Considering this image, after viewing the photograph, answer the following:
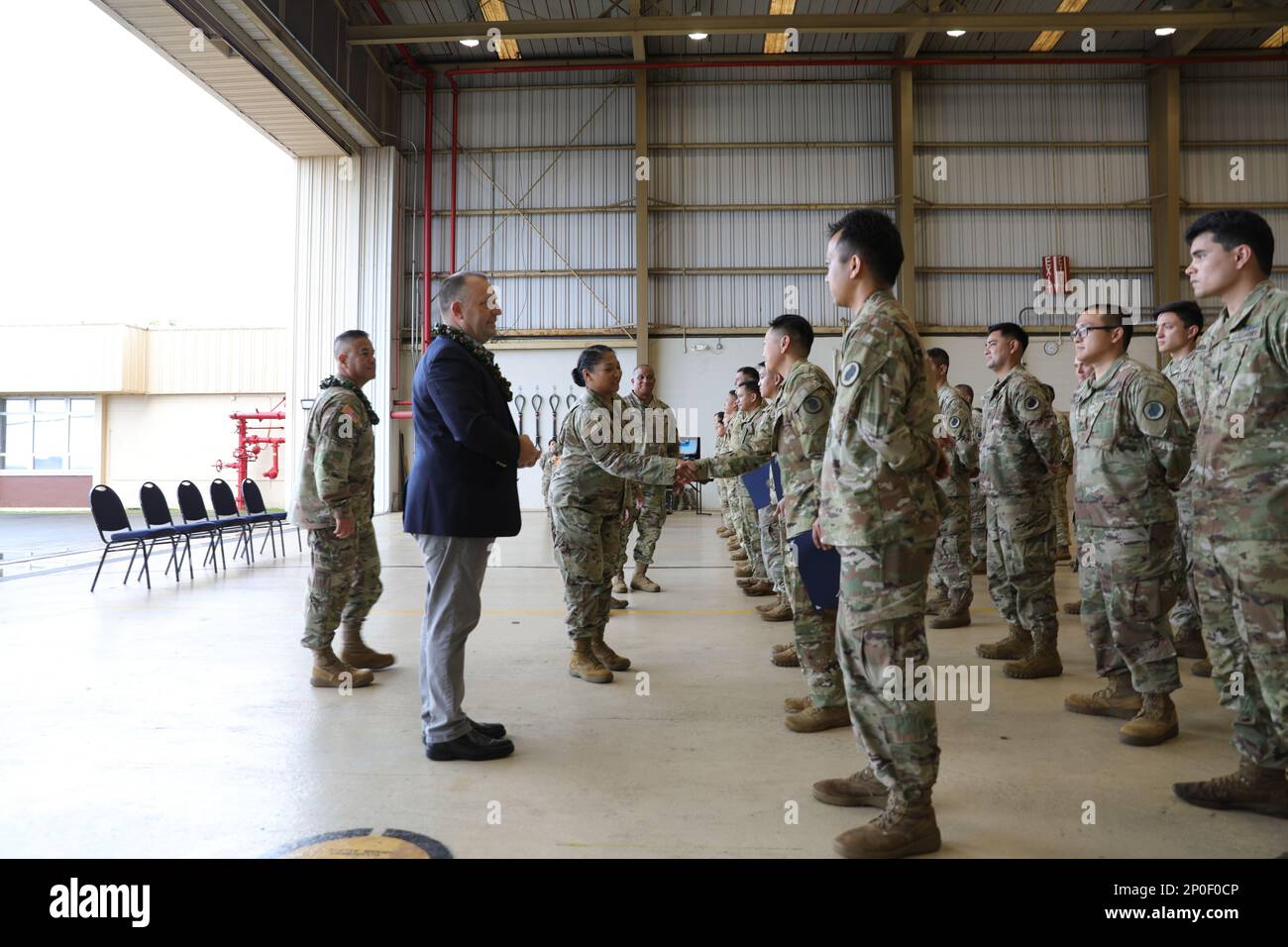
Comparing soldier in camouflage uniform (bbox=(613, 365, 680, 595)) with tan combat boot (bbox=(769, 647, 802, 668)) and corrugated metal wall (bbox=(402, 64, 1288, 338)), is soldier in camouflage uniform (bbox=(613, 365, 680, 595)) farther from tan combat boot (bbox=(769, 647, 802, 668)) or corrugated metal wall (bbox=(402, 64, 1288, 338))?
corrugated metal wall (bbox=(402, 64, 1288, 338))

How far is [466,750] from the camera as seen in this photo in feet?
9.27

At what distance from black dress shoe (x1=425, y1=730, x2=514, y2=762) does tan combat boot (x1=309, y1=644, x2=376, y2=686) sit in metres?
1.12

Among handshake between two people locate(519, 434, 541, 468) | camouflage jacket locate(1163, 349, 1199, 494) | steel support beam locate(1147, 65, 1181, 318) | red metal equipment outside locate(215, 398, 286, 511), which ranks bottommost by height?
handshake between two people locate(519, 434, 541, 468)

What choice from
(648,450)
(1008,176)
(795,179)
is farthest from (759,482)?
(1008,176)

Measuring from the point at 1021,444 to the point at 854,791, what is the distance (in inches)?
87.2

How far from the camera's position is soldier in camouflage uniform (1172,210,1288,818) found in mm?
2164

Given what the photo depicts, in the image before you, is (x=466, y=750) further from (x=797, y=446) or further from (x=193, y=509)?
(x=193, y=509)

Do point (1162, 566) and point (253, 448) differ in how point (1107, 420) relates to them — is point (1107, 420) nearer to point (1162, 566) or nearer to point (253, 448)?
point (1162, 566)

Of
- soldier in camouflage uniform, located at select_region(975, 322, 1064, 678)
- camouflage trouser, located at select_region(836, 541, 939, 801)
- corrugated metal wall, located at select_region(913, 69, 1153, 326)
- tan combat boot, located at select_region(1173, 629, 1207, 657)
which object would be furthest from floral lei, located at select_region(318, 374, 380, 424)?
corrugated metal wall, located at select_region(913, 69, 1153, 326)

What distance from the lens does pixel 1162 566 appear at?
2893 mm

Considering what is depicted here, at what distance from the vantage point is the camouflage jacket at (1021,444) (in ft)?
12.3

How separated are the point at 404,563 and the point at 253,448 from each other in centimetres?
1086
